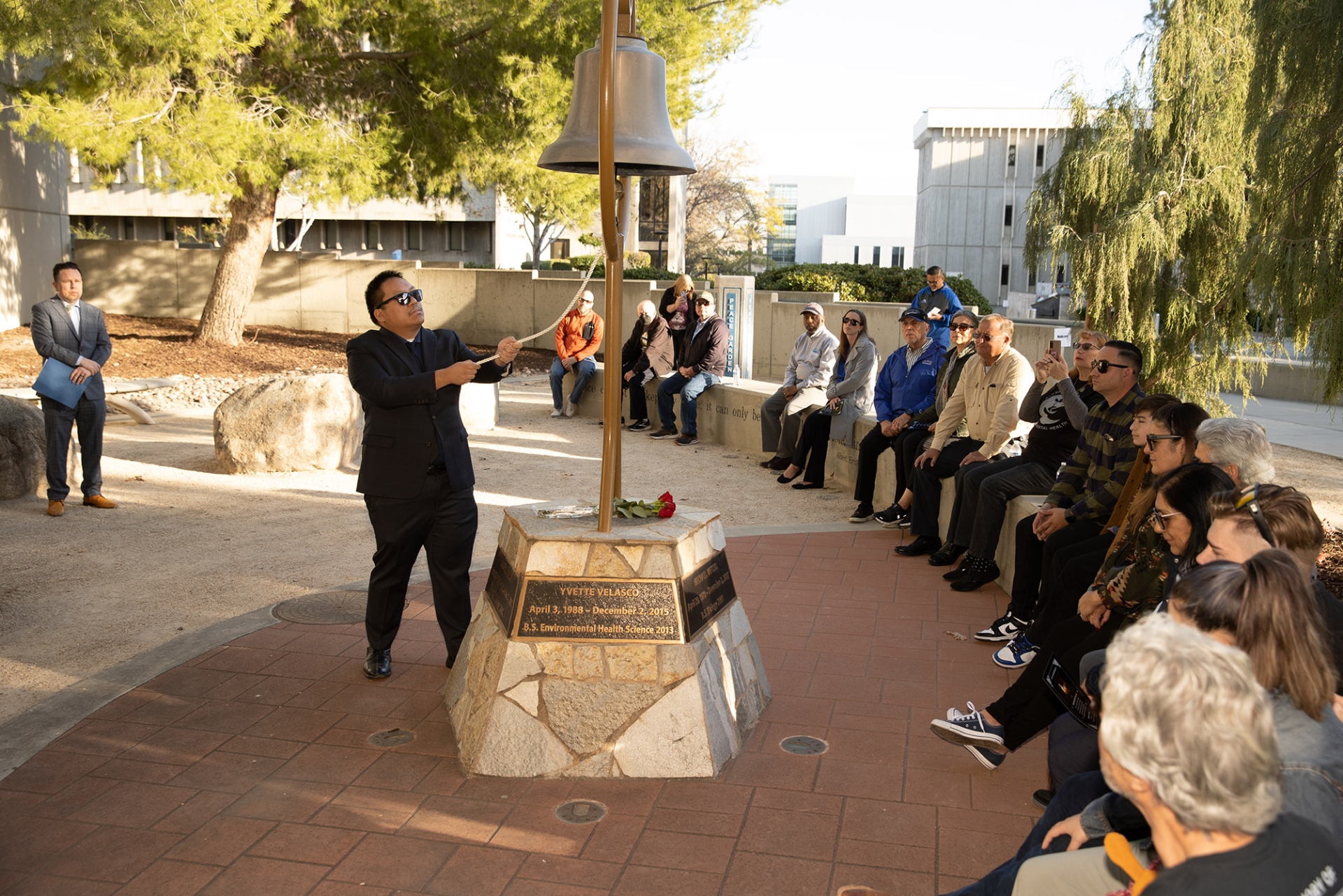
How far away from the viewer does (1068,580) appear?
16.5 ft

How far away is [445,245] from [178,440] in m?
40.4

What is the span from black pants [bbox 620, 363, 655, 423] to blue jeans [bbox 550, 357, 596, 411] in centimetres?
56

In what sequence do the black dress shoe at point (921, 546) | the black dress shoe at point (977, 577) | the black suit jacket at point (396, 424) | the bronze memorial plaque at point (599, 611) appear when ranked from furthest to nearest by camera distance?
1. the black dress shoe at point (921, 546)
2. the black dress shoe at point (977, 577)
3. the black suit jacket at point (396, 424)
4. the bronze memorial plaque at point (599, 611)

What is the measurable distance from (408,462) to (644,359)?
27.6ft

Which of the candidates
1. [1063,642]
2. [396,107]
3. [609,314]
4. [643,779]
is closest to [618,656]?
[643,779]

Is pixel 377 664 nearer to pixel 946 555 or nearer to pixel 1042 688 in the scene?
pixel 1042 688

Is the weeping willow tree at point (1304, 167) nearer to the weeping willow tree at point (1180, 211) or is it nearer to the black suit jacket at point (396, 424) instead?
the black suit jacket at point (396, 424)

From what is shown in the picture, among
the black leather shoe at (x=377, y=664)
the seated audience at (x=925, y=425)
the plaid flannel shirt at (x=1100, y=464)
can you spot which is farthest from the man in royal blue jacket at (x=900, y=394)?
the black leather shoe at (x=377, y=664)

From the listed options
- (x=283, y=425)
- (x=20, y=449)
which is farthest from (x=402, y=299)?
(x=283, y=425)

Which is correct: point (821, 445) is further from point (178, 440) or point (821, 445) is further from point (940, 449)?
point (178, 440)

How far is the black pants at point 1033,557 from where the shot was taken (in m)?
5.45

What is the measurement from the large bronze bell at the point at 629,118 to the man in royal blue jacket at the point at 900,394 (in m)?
4.21

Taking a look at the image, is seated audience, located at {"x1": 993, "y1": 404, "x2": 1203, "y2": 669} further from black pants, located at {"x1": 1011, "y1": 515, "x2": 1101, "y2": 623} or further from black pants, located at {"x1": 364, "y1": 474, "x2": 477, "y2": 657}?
black pants, located at {"x1": 364, "y1": 474, "x2": 477, "y2": 657}

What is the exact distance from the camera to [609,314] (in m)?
4.44
